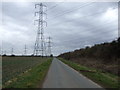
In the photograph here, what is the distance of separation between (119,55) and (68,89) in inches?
959

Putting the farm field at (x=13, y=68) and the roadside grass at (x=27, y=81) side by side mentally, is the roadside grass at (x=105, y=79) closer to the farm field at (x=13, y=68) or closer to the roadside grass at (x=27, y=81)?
the roadside grass at (x=27, y=81)

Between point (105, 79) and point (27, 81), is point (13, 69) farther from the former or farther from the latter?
point (105, 79)

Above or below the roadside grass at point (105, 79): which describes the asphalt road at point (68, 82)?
above

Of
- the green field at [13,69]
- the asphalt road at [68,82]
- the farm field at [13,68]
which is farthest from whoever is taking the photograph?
the farm field at [13,68]

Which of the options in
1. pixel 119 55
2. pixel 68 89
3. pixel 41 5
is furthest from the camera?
pixel 41 5

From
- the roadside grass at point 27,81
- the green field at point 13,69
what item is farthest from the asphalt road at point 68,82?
the green field at point 13,69

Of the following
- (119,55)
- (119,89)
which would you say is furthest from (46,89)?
(119,55)

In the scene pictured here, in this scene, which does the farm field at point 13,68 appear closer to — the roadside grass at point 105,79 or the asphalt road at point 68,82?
the asphalt road at point 68,82

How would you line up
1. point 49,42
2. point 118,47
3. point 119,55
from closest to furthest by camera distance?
point 119,55 < point 118,47 < point 49,42

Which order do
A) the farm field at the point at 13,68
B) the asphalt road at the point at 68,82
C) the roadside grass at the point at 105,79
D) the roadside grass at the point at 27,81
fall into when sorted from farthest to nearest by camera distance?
the farm field at the point at 13,68
the roadside grass at the point at 105,79
the roadside grass at the point at 27,81
the asphalt road at the point at 68,82

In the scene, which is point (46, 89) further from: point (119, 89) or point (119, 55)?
point (119, 55)

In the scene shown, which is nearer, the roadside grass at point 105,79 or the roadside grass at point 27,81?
the roadside grass at point 27,81

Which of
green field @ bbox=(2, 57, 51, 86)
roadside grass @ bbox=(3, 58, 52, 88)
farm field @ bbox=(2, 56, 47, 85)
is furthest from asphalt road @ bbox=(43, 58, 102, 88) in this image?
farm field @ bbox=(2, 56, 47, 85)

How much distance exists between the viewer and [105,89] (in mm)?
10633
